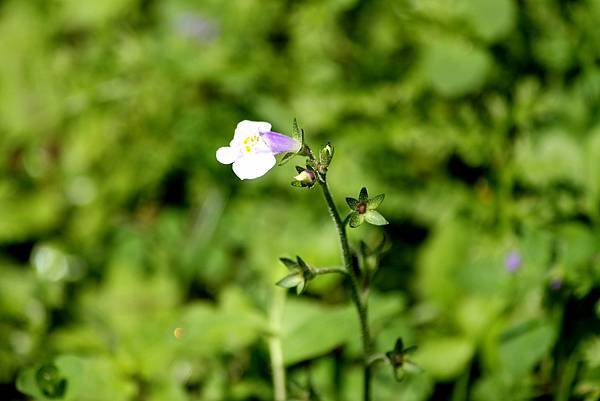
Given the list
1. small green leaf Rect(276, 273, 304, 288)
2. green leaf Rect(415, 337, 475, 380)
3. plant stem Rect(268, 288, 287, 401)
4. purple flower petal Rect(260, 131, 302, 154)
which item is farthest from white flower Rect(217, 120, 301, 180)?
green leaf Rect(415, 337, 475, 380)

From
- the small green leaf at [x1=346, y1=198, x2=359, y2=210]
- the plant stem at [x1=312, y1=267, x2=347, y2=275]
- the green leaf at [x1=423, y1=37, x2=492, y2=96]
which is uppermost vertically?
the green leaf at [x1=423, y1=37, x2=492, y2=96]

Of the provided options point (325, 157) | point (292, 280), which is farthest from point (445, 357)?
point (325, 157)

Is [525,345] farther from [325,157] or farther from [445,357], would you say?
[325,157]

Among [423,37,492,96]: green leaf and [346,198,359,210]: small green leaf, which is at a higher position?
[423,37,492,96]: green leaf

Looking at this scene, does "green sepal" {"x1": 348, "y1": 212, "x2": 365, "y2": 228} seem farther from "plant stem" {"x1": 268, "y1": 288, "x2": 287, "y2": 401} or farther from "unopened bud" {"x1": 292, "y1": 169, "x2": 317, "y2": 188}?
"plant stem" {"x1": 268, "y1": 288, "x2": 287, "y2": 401}

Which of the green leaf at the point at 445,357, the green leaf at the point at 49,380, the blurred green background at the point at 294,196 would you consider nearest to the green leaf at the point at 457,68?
the blurred green background at the point at 294,196

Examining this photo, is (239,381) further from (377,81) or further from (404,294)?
(377,81)

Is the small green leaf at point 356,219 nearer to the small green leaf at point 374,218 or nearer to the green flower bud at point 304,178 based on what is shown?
the small green leaf at point 374,218

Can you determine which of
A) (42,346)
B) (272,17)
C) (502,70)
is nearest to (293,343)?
(42,346)

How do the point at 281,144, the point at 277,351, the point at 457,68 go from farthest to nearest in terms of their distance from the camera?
the point at 457,68
the point at 277,351
the point at 281,144
